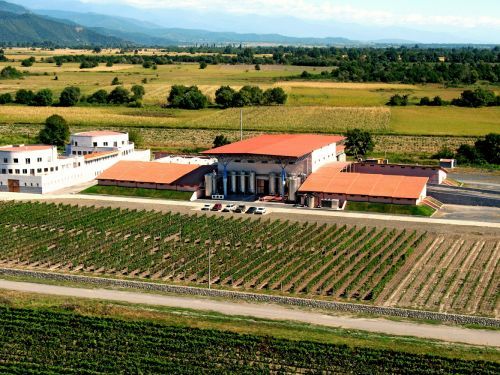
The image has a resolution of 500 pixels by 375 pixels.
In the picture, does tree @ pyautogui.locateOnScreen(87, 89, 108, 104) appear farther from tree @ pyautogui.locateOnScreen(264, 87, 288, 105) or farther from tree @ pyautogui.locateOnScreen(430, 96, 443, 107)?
tree @ pyautogui.locateOnScreen(430, 96, 443, 107)

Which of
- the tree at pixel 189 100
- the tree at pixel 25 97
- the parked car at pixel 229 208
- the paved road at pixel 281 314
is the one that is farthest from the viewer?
the tree at pixel 25 97

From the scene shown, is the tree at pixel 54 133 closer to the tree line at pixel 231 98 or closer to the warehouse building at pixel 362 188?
the tree line at pixel 231 98

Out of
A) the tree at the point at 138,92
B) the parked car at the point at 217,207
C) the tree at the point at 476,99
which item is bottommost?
the parked car at the point at 217,207

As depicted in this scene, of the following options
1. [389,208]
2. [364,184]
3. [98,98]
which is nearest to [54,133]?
[98,98]

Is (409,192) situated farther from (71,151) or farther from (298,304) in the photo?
(71,151)

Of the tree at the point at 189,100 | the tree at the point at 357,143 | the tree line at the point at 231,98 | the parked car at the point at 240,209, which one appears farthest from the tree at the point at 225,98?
the parked car at the point at 240,209
